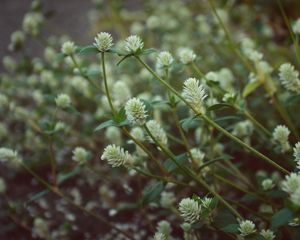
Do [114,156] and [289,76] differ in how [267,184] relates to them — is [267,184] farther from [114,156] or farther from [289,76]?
[114,156]

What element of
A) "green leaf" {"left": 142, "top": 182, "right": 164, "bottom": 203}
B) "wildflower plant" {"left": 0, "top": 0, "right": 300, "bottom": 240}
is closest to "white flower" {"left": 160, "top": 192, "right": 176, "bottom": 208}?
"wildflower plant" {"left": 0, "top": 0, "right": 300, "bottom": 240}

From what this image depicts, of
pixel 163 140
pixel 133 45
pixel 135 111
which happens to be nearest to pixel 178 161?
pixel 163 140

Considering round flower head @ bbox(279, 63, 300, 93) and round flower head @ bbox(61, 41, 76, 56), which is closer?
round flower head @ bbox(279, 63, 300, 93)

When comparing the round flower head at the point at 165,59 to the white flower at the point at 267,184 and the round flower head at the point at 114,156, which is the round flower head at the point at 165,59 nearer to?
the round flower head at the point at 114,156

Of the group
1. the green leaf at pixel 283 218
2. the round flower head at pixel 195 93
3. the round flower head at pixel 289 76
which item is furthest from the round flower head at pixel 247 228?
the round flower head at pixel 289 76

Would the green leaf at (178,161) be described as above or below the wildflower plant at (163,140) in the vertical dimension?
below

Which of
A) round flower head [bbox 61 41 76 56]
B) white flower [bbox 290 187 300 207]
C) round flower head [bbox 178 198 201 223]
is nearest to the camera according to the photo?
white flower [bbox 290 187 300 207]

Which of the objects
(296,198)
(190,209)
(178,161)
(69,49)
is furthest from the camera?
(69,49)

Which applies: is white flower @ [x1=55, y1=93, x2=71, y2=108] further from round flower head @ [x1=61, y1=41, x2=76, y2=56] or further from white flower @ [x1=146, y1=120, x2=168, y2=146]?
white flower @ [x1=146, y1=120, x2=168, y2=146]

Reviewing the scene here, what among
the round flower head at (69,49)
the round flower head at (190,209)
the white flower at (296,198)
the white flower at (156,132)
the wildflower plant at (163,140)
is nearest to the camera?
the white flower at (296,198)
